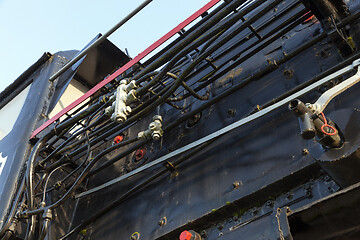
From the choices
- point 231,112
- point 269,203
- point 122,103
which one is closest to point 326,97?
point 269,203

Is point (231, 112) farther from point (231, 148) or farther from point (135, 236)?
point (135, 236)

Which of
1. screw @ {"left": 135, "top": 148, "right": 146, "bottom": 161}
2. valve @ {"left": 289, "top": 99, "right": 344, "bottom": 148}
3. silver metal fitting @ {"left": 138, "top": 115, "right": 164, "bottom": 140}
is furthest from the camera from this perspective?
screw @ {"left": 135, "top": 148, "right": 146, "bottom": 161}

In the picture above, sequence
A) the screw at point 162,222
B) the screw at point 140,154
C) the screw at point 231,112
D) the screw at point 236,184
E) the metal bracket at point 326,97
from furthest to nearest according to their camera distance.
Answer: the screw at point 140,154
the screw at point 231,112
the screw at point 162,222
the screw at point 236,184
the metal bracket at point 326,97

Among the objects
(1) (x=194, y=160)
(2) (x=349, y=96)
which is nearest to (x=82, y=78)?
(1) (x=194, y=160)

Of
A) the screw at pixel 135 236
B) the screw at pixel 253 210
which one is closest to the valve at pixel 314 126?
the screw at pixel 253 210

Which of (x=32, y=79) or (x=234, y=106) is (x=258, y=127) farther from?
(x=32, y=79)

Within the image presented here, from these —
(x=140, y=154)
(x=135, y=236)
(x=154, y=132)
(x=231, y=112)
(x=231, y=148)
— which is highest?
(x=140, y=154)

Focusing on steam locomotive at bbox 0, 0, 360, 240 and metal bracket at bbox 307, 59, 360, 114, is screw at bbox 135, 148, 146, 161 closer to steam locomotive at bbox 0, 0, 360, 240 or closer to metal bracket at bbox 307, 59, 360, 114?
steam locomotive at bbox 0, 0, 360, 240

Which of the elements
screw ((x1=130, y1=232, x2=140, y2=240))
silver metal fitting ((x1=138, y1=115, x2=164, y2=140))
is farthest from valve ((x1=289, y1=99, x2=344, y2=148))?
screw ((x1=130, y1=232, x2=140, y2=240))

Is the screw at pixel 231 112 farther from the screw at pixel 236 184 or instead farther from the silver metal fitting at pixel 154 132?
the screw at pixel 236 184

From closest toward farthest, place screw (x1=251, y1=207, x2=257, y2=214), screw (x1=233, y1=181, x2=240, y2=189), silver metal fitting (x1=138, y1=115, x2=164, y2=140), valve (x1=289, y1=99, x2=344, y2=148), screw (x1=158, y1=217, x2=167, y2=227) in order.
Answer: valve (x1=289, y1=99, x2=344, y2=148) → screw (x1=251, y1=207, x2=257, y2=214) → screw (x1=233, y1=181, x2=240, y2=189) → screw (x1=158, y1=217, x2=167, y2=227) → silver metal fitting (x1=138, y1=115, x2=164, y2=140)

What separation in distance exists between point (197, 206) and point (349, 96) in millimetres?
1700

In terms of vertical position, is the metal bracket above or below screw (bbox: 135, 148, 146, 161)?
below

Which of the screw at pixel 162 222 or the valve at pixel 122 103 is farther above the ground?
the valve at pixel 122 103
